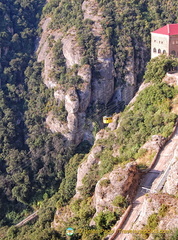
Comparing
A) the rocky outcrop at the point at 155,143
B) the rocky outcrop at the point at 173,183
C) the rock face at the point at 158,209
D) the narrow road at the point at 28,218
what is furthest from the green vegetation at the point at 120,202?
the narrow road at the point at 28,218

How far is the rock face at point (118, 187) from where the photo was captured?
23.5m

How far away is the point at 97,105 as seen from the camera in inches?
2184

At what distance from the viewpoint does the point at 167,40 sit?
46.5 metres

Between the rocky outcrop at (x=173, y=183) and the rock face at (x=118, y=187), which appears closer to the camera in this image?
the rocky outcrop at (x=173, y=183)

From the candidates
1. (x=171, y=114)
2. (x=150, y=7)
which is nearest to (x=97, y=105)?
(x=150, y=7)

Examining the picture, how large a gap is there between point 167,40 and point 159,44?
6.33ft

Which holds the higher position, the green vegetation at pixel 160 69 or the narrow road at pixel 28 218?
the green vegetation at pixel 160 69

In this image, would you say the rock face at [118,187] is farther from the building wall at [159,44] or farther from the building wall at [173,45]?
the building wall at [159,44]

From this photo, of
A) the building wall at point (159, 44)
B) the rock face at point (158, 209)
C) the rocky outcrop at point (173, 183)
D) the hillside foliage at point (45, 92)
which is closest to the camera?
the rock face at point (158, 209)

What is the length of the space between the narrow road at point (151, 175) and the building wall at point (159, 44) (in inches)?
814

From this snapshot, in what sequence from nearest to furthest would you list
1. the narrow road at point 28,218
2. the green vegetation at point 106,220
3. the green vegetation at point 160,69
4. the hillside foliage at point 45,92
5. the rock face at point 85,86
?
the green vegetation at point 106,220 < the green vegetation at point 160,69 < the hillside foliage at point 45,92 < the narrow road at point 28,218 < the rock face at point 85,86

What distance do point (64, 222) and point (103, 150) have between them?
27.2 feet

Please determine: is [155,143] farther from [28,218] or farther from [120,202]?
[28,218]

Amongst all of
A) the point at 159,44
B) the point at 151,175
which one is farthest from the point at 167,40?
the point at 151,175
